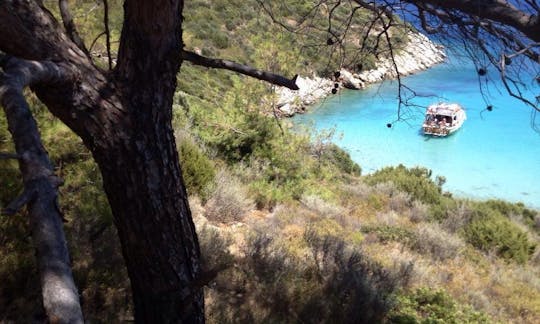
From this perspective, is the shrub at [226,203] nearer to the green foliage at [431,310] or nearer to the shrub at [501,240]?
the green foliage at [431,310]

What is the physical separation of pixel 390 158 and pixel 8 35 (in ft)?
69.2

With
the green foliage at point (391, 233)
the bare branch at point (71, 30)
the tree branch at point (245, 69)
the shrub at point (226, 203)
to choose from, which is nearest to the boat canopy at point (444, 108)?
the tree branch at point (245, 69)

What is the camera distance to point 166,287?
206cm

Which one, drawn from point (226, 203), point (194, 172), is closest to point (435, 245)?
point (226, 203)

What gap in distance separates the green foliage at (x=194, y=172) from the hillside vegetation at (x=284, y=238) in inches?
0.8

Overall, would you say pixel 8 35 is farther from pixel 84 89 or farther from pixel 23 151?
pixel 23 151

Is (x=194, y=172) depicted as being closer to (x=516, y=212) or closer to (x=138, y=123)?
(x=138, y=123)

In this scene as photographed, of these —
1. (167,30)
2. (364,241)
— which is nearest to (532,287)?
(364,241)

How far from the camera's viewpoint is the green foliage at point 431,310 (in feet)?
12.8

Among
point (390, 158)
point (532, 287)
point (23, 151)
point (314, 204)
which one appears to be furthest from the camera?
point (390, 158)

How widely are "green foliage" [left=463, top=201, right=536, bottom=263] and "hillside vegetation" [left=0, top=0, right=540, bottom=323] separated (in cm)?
3

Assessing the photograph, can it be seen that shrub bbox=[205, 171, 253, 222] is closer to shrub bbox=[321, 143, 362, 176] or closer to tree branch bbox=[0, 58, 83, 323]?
tree branch bbox=[0, 58, 83, 323]

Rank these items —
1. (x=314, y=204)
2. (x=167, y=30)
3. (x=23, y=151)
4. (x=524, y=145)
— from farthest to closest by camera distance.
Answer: (x=524, y=145) < (x=314, y=204) < (x=167, y=30) < (x=23, y=151)

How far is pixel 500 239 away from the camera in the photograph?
880cm
